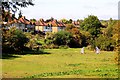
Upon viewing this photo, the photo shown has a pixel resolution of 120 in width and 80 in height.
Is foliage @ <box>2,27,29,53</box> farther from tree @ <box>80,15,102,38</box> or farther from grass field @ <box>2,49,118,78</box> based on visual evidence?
tree @ <box>80,15,102,38</box>

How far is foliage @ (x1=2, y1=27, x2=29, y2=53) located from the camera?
185 feet

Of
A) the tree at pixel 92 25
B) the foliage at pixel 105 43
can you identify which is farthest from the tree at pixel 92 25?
the foliage at pixel 105 43

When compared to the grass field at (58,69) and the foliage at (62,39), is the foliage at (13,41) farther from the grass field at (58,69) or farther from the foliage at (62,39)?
the foliage at (62,39)

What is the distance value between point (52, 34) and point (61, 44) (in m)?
3.44

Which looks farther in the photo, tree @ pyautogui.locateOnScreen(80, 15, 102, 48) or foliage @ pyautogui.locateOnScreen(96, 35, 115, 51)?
tree @ pyautogui.locateOnScreen(80, 15, 102, 48)

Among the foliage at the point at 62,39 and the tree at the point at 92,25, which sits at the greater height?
the tree at the point at 92,25

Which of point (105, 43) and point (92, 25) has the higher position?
point (92, 25)

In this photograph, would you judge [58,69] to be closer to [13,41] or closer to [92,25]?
[13,41]

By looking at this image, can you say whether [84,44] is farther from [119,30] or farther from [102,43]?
[119,30]

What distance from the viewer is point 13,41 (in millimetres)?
58844

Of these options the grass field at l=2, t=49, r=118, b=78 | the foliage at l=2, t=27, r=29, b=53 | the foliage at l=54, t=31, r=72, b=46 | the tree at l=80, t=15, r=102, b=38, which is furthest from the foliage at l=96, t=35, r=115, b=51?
the tree at l=80, t=15, r=102, b=38

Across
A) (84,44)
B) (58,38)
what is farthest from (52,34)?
(84,44)

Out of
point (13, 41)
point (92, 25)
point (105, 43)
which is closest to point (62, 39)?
point (105, 43)

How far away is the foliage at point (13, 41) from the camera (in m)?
56.4
